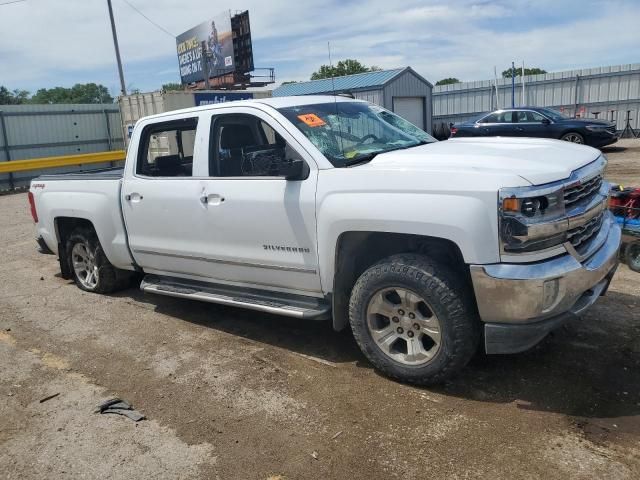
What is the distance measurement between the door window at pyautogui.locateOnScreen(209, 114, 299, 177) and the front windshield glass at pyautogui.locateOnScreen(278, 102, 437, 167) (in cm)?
26

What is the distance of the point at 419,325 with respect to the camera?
368cm

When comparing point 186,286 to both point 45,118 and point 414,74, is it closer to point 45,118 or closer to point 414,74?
point 45,118

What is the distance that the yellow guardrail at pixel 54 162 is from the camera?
18953 millimetres

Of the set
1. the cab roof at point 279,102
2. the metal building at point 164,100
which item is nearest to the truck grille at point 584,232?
the cab roof at point 279,102

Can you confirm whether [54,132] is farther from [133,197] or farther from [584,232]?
[584,232]

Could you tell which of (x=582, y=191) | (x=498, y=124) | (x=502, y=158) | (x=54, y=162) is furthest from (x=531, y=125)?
(x=54, y=162)

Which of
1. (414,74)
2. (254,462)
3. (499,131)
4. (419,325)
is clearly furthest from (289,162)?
(414,74)

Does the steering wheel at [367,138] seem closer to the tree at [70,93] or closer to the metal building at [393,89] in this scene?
the metal building at [393,89]

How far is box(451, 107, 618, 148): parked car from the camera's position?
16641mm

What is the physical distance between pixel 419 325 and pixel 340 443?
3.03 feet

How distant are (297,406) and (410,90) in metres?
23.8

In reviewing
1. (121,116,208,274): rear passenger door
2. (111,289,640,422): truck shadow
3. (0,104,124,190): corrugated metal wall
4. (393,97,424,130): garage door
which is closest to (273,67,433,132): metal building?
(393,97,424,130): garage door

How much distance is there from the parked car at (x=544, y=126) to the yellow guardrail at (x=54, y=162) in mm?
13162

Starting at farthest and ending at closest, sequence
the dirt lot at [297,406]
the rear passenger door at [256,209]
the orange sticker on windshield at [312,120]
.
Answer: the orange sticker on windshield at [312,120] → the rear passenger door at [256,209] → the dirt lot at [297,406]
